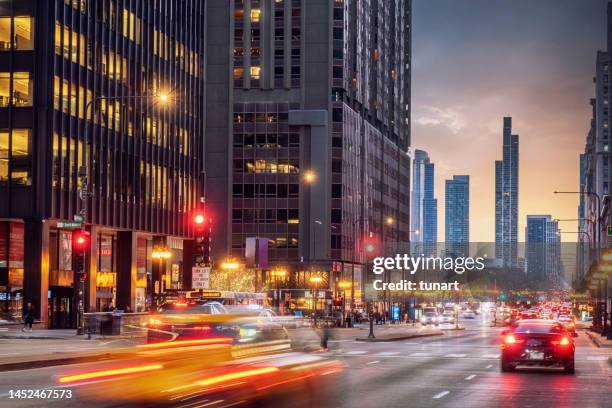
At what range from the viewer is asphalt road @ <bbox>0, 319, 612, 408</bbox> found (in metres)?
21.2

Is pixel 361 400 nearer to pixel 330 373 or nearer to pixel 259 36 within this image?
pixel 330 373

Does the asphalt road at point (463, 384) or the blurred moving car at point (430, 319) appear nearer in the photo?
the asphalt road at point (463, 384)

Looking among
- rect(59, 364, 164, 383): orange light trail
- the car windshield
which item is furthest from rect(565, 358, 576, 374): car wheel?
rect(59, 364, 164, 383): orange light trail

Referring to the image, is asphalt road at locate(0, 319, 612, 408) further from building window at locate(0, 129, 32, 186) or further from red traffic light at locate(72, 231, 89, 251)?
building window at locate(0, 129, 32, 186)

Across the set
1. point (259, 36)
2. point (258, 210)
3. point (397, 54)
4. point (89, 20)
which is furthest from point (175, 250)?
point (397, 54)

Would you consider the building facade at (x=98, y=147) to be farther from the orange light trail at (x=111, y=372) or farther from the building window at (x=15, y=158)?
the orange light trail at (x=111, y=372)

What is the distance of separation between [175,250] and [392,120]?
256 ft

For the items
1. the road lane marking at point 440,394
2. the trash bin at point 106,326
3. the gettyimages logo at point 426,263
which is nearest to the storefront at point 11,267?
the trash bin at point 106,326

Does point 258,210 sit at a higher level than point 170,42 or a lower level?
lower

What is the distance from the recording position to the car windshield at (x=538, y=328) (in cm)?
3114

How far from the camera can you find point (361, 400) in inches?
829

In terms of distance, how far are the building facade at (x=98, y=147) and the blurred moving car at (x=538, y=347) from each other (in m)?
25.9

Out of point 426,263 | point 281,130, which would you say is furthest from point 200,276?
point 426,263

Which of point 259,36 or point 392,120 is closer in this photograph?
point 259,36
